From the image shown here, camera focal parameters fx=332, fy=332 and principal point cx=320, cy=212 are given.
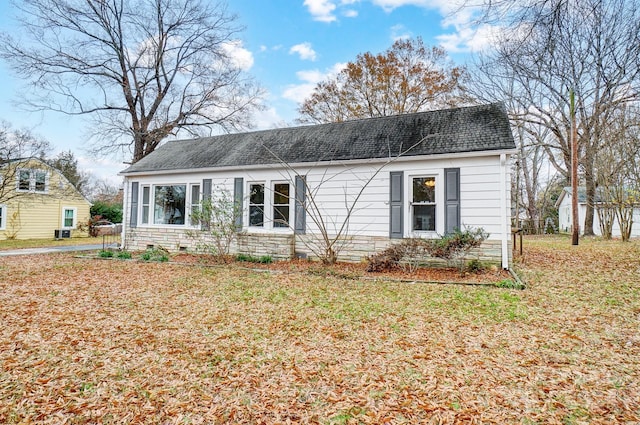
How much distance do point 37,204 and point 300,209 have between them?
60.2ft

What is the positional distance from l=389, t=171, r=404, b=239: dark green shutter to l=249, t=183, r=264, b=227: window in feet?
13.4

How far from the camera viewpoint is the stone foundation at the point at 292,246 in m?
7.91

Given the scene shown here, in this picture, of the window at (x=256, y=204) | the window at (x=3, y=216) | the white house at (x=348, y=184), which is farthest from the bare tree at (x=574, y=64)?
the window at (x=3, y=216)

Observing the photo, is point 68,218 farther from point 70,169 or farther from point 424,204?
point 424,204

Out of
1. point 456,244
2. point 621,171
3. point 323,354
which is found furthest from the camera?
point 621,171

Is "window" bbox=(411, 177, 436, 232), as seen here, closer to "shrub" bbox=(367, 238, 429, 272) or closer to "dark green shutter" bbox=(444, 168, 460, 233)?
"dark green shutter" bbox=(444, 168, 460, 233)

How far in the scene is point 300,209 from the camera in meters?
9.77

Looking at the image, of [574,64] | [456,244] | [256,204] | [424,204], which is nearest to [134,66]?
[256,204]

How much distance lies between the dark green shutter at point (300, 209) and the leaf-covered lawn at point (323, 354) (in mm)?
3454

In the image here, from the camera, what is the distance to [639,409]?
8.22 feet

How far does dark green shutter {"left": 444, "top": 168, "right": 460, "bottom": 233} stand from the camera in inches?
315

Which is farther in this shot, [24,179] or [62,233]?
[62,233]

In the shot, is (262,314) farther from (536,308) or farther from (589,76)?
(589,76)

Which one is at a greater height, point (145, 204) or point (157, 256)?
point (145, 204)
